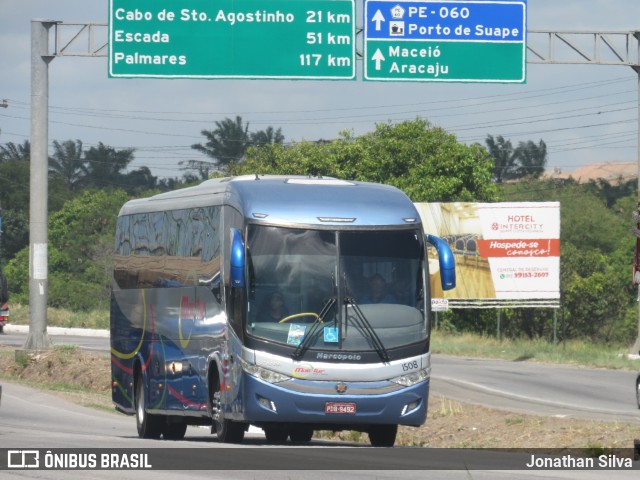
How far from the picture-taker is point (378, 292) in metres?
15.9

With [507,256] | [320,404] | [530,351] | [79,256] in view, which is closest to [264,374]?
[320,404]

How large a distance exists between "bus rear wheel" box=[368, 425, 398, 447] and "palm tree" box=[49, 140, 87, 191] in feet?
375

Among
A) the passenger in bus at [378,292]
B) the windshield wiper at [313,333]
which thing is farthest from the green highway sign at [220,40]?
the windshield wiper at [313,333]

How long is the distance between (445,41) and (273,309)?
17.1m

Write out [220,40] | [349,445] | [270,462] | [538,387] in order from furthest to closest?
[220,40], [538,387], [349,445], [270,462]

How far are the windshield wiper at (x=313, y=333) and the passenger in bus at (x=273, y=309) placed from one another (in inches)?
14.1

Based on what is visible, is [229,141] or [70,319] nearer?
[70,319]

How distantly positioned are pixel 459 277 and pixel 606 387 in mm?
19028

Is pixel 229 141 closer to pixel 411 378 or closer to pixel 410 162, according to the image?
pixel 410 162

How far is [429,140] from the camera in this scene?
62.6 m

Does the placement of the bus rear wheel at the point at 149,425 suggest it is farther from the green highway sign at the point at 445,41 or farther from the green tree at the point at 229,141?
the green tree at the point at 229,141

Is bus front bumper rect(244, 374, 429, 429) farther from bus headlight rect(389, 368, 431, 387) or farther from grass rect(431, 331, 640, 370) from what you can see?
grass rect(431, 331, 640, 370)

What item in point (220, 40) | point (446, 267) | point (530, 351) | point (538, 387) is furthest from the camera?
point (530, 351)

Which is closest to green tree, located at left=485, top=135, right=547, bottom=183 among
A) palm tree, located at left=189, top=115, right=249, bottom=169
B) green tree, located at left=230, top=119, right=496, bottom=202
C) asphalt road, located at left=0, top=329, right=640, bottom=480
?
palm tree, located at left=189, top=115, right=249, bottom=169
